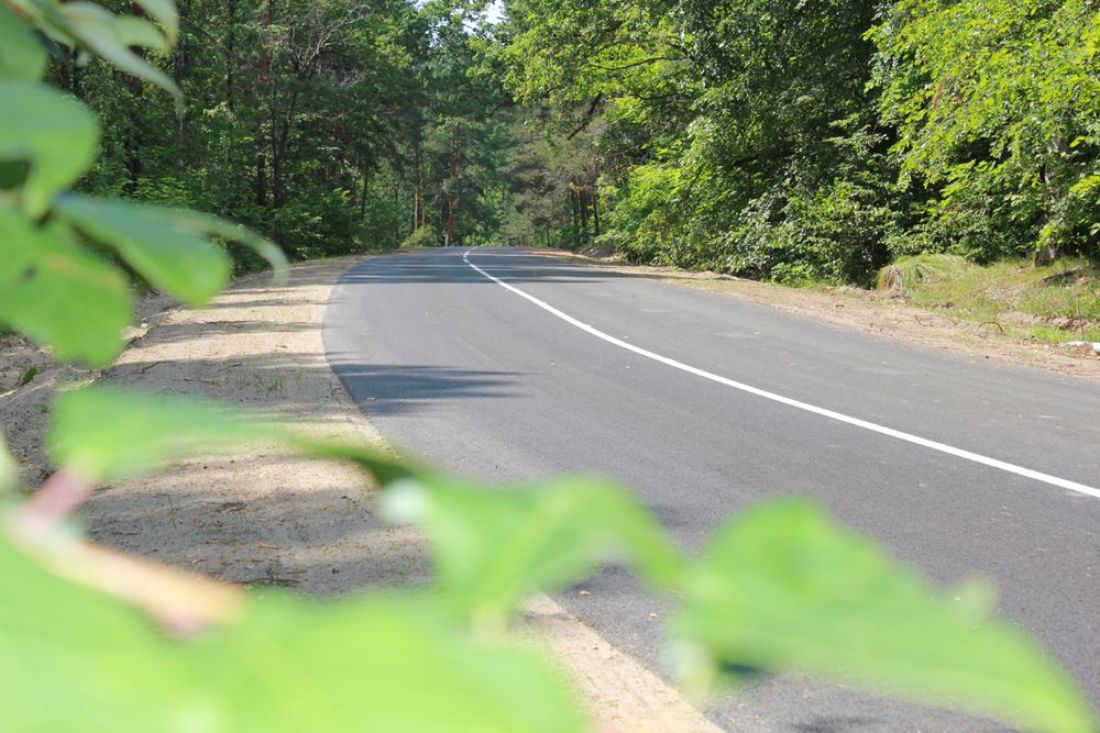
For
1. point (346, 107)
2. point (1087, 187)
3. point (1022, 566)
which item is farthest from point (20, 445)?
point (346, 107)

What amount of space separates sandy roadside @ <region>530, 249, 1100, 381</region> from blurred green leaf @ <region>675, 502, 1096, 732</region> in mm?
10819

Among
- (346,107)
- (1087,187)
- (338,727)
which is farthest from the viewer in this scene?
(346,107)

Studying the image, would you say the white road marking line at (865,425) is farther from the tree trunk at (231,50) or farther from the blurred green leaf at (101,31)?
the tree trunk at (231,50)

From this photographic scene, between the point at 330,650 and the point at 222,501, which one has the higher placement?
the point at 330,650

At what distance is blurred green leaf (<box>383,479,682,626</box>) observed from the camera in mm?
310

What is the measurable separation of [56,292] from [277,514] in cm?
489

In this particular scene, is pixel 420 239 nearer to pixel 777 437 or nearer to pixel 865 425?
pixel 865 425

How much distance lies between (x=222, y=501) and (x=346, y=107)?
109 feet

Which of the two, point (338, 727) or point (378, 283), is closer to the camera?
point (338, 727)

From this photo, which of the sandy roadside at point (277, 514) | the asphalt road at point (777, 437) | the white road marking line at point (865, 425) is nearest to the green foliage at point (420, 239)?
the asphalt road at point (777, 437)

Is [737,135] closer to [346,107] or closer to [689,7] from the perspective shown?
[689,7]

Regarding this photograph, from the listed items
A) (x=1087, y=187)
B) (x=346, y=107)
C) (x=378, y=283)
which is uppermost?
(x=346, y=107)

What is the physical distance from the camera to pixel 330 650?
27 centimetres

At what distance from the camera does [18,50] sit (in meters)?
0.58
